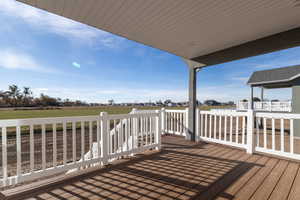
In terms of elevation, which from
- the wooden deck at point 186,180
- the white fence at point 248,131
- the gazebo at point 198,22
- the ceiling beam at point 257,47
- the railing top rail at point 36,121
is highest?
the gazebo at point 198,22

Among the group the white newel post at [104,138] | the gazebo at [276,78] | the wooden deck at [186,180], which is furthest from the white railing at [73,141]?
the gazebo at [276,78]

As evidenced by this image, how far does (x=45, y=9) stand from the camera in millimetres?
2074

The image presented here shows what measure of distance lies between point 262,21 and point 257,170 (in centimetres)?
256

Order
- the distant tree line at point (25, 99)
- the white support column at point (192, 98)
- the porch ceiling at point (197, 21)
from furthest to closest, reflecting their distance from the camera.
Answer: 1. the distant tree line at point (25, 99)
2. the white support column at point (192, 98)
3. the porch ceiling at point (197, 21)

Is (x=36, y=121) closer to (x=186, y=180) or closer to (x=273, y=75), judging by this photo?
(x=186, y=180)

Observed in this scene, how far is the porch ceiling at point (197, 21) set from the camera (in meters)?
2.02

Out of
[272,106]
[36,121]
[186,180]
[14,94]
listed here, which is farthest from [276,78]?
[14,94]

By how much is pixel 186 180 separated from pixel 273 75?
34.5 ft

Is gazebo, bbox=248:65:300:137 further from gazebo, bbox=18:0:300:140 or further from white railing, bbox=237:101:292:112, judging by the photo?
gazebo, bbox=18:0:300:140

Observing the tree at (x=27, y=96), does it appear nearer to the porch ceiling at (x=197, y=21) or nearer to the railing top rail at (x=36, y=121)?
the railing top rail at (x=36, y=121)

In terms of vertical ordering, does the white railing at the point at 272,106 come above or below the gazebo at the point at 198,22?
below

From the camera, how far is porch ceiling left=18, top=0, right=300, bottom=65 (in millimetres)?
2019

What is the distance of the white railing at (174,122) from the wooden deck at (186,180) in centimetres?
198

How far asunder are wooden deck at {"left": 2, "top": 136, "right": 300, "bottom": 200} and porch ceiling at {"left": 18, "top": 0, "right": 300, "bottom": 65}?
8.03 feet
